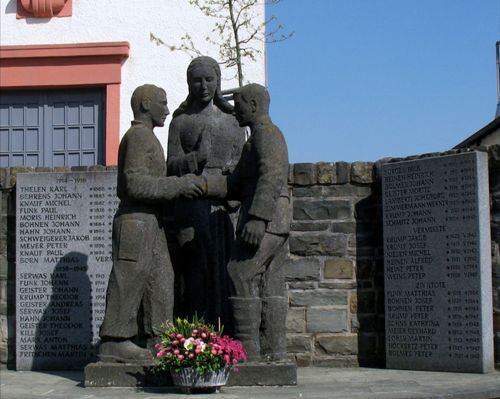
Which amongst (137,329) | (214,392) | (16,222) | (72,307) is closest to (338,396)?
(214,392)

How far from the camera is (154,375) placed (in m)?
8.08

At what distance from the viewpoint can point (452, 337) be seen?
31.2 ft

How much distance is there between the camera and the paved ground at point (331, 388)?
7617mm

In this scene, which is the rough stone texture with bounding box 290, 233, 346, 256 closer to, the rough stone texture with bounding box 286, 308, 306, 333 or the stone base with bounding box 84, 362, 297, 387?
the rough stone texture with bounding box 286, 308, 306, 333

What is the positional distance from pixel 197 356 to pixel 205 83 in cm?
254

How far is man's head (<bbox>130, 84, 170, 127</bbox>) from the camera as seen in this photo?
8500 mm

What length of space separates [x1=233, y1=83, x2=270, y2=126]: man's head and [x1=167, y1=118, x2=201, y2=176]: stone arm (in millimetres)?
Result: 752

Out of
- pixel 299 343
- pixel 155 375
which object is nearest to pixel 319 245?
pixel 299 343

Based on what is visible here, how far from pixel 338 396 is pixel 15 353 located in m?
4.07

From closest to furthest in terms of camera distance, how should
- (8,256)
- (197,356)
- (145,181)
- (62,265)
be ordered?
(197,356) → (145,181) → (62,265) → (8,256)

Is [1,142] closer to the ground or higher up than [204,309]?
higher up

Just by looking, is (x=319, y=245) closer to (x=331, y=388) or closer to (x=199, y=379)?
(x=331, y=388)

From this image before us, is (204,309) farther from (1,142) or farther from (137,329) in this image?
(1,142)

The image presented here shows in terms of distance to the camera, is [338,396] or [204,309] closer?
[338,396]
